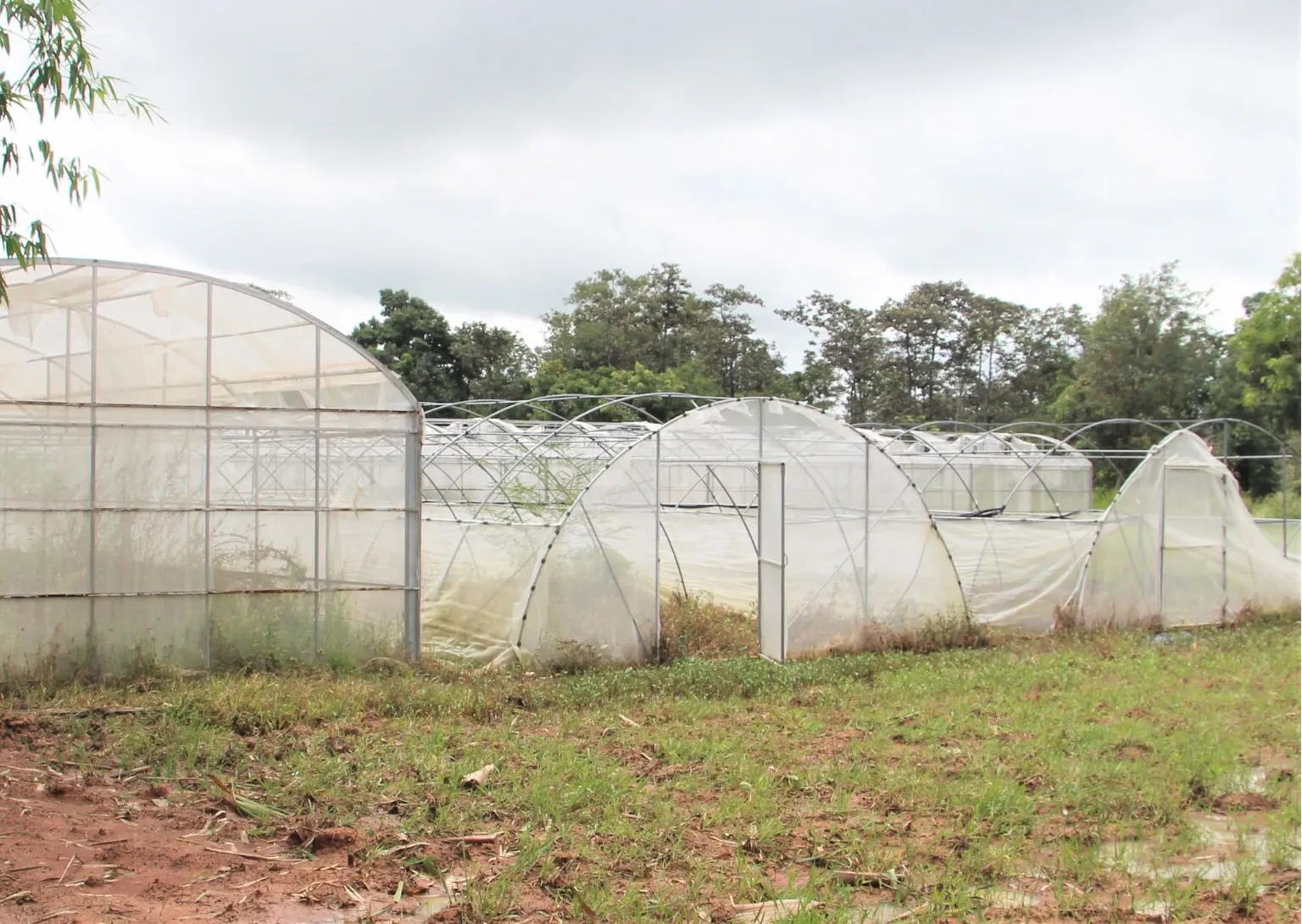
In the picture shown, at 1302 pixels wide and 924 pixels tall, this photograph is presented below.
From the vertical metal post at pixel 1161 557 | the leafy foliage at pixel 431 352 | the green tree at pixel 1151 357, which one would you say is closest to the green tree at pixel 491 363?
the leafy foliage at pixel 431 352

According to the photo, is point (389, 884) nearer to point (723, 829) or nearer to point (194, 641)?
point (723, 829)

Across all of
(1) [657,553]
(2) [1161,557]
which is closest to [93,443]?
(1) [657,553]

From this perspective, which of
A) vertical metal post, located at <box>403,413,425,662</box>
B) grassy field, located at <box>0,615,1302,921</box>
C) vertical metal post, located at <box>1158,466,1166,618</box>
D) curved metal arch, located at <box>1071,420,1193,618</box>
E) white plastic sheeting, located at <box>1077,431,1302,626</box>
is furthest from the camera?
vertical metal post, located at <box>1158,466,1166,618</box>

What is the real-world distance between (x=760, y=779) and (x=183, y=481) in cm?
669

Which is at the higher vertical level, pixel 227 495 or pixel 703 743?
pixel 227 495

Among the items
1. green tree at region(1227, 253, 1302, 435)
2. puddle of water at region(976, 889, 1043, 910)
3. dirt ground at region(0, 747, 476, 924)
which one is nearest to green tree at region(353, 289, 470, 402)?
green tree at region(1227, 253, 1302, 435)

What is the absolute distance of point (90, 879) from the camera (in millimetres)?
5004

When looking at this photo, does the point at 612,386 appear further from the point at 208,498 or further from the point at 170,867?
the point at 170,867

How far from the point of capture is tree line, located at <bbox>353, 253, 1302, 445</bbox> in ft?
113

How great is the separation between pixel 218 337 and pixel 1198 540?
12.9 m

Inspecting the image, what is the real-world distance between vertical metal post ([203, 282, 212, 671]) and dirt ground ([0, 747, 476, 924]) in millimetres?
4237

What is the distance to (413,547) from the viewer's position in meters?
11.4

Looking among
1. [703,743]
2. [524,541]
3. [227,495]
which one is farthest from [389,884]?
[524,541]

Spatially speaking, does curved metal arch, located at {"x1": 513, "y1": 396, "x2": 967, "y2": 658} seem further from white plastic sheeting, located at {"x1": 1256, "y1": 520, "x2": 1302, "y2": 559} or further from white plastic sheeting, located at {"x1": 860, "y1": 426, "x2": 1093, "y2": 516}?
white plastic sheeting, located at {"x1": 860, "y1": 426, "x2": 1093, "y2": 516}
